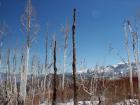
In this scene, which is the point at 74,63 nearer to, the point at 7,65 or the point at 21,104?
the point at 21,104

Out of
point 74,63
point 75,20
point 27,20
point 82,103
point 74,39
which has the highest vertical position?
point 27,20

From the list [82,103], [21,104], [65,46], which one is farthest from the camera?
[65,46]

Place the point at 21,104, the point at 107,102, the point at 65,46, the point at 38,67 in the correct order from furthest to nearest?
the point at 38,67
the point at 65,46
the point at 107,102
the point at 21,104

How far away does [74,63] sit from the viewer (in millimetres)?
20234

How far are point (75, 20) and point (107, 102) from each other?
8.84 metres

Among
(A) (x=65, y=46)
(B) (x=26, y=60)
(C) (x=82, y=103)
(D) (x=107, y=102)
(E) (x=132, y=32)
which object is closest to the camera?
(D) (x=107, y=102)

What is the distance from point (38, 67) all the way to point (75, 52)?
42549 millimetres

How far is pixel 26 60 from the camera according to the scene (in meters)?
29.5

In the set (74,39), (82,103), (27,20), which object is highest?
(27,20)

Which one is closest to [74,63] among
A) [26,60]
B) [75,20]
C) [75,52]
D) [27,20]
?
[75,52]

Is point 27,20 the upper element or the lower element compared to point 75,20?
upper

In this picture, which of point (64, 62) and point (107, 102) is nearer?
point (107, 102)

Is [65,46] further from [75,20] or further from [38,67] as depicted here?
[38,67]

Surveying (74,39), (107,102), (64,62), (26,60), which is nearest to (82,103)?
(107,102)
